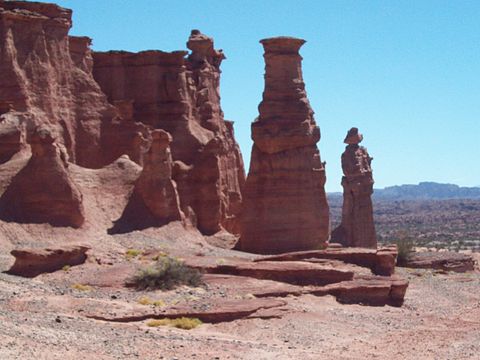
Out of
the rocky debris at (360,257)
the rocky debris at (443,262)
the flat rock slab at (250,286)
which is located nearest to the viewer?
the flat rock slab at (250,286)

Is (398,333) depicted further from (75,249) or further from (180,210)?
(180,210)

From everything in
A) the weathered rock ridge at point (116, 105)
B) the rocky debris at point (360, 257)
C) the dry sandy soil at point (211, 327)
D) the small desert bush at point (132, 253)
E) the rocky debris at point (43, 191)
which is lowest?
the dry sandy soil at point (211, 327)

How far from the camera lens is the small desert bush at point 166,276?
96.5ft

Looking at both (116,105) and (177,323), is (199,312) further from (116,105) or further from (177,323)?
(116,105)

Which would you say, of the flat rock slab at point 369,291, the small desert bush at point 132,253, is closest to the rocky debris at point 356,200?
the small desert bush at point 132,253

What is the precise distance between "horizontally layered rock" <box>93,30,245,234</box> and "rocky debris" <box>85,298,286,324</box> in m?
17.7

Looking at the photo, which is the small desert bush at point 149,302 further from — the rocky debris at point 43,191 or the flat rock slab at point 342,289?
the rocky debris at point 43,191

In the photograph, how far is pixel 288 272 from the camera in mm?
32188

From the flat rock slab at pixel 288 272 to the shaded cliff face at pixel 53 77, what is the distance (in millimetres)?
11086

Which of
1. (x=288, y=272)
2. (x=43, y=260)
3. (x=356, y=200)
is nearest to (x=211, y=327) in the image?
(x=43, y=260)

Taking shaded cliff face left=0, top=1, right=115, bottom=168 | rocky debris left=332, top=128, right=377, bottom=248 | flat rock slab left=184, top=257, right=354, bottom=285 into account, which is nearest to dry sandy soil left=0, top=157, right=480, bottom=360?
flat rock slab left=184, top=257, right=354, bottom=285

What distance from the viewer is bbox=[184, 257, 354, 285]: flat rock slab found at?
32062 mm

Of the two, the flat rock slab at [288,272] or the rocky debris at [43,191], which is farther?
the rocky debris at [43,191]

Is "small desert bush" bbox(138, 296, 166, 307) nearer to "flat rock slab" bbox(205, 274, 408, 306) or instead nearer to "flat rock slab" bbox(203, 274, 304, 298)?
"flat rock slab" bbox(203, 274, 304, 298)
